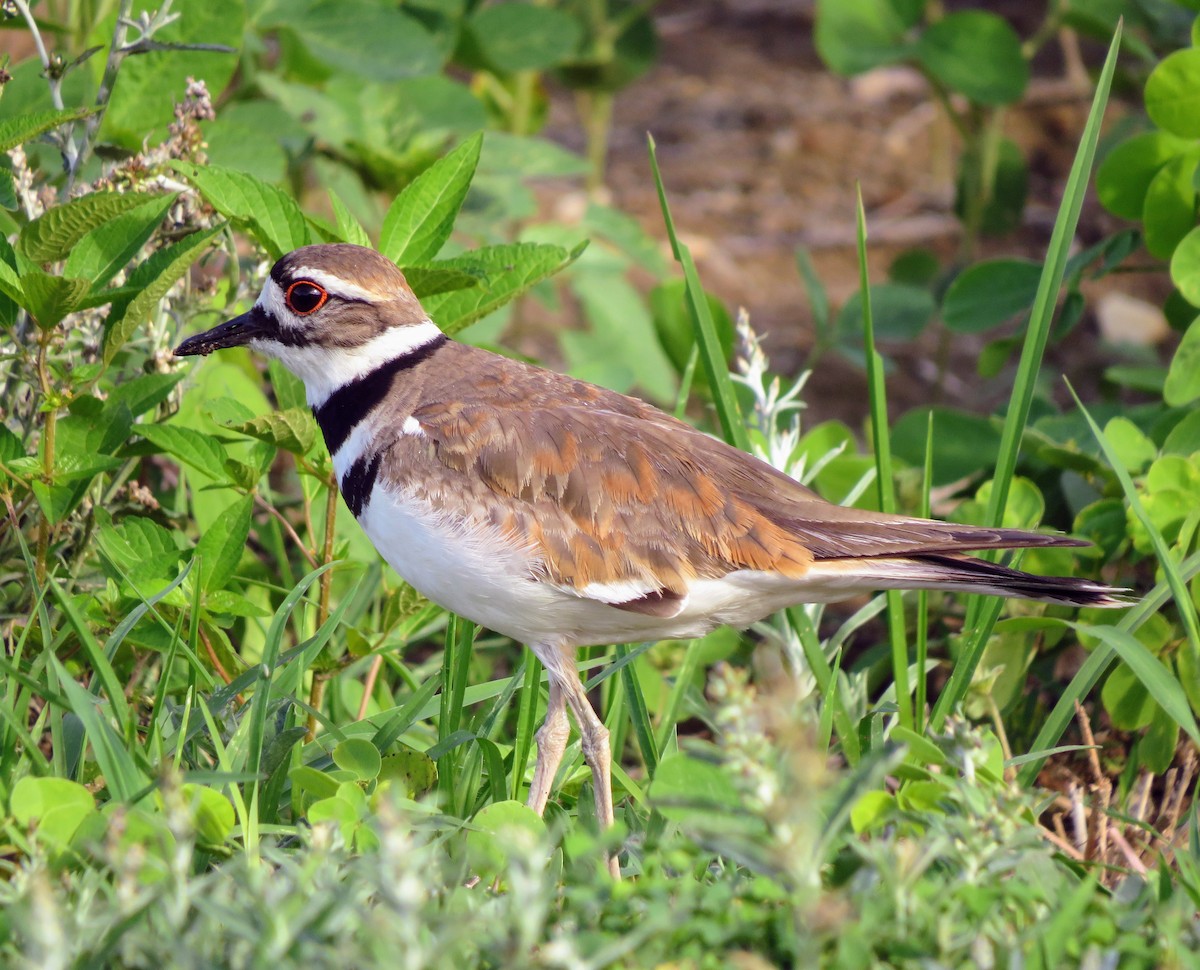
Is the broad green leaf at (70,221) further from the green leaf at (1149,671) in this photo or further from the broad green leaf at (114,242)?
the green leaf at (1149,671)

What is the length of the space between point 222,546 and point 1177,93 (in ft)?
9.55

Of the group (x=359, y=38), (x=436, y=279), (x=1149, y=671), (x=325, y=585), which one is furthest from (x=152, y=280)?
(x=1149, y=671)

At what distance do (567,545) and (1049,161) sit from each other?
589cm

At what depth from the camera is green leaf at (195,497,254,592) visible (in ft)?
10.8

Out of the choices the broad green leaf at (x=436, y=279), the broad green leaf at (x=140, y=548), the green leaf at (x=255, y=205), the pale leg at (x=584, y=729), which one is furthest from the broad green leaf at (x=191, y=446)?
the pale leg at (x=584, y=729)

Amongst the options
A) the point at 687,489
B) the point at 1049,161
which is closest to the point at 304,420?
the point at 687,489

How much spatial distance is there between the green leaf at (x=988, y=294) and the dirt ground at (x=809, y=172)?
5.28 feet

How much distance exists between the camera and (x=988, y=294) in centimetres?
489

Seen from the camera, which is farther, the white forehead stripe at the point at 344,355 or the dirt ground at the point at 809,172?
the dirt ground at the point at 809,172

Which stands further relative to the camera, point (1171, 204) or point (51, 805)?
point (1171, 204)

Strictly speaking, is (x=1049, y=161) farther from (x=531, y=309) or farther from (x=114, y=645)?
(x=114, y=645)

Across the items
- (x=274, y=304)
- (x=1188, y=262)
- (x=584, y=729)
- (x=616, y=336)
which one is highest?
(x=274, y=304)

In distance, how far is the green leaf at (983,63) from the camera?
555 cm

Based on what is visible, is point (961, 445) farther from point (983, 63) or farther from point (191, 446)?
point (191, 446)
